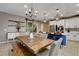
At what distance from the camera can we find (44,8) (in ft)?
7.07

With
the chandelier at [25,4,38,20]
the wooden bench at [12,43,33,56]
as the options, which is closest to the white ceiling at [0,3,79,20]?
the chandelier at [25,4,38,20]

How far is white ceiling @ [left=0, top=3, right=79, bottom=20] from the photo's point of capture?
6.79 ft

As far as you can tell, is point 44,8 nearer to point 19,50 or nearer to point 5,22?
point 5,22

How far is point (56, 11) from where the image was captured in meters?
2.10

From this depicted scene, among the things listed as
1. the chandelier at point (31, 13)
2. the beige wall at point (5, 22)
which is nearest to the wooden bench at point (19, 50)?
the beige wall at point (5, 22)

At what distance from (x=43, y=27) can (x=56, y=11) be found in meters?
0.45

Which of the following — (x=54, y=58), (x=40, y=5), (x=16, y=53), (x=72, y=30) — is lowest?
(x=54, y=58)

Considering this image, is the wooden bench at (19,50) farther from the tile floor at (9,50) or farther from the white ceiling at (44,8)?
the white ceiling at (44,8)

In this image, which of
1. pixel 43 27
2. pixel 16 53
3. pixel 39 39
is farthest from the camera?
pixel 39 39

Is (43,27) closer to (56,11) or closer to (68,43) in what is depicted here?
(56,11)

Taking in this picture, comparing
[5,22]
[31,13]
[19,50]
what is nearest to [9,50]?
[19,50]

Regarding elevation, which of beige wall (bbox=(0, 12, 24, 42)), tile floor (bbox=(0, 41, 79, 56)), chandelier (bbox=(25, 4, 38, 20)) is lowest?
tile floor (bbox=(0, 41, 79, 56))

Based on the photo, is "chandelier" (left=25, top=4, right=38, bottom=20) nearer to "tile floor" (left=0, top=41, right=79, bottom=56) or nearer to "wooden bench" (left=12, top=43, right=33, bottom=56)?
"wooden bench" (left=12, top=43, right=33, bottom=56)

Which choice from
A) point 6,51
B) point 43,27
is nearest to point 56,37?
point 43,27
